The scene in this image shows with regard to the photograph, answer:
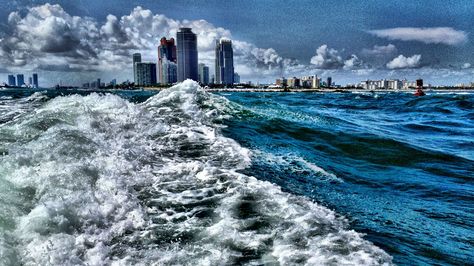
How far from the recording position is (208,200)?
495 cm

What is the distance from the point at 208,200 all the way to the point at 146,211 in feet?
2.89

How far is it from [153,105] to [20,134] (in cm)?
614

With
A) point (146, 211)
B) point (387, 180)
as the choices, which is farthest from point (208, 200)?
point (387, 180)

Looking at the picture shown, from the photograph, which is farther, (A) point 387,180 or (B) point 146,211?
(A) point 387,180

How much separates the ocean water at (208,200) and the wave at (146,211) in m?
0.02

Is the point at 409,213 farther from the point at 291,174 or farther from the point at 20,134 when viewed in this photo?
the point at 20,134

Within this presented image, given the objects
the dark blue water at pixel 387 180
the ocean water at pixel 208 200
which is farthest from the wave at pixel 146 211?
the dark blue water at pixel 387 180

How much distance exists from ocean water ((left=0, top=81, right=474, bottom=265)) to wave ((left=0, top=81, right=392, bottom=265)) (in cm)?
2

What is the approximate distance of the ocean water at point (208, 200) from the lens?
3.52 meters

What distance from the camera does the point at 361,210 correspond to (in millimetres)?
5242

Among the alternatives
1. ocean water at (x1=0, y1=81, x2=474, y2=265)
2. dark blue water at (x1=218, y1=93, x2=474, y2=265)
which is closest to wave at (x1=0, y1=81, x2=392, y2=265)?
ocean water at (x1=0, y1=81, x2=474, y2=265)

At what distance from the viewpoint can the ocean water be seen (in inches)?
139

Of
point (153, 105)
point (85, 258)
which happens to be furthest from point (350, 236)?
point (153, 105)

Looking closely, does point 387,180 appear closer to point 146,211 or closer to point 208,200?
point 208,200
